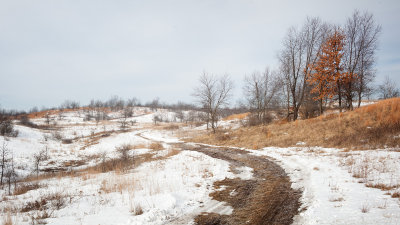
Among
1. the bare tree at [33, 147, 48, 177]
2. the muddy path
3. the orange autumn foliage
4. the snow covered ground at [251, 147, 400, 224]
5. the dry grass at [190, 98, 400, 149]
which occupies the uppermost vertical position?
the orange autumn foliage

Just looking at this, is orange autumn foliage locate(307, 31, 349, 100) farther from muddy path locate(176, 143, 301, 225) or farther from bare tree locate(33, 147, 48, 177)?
bare tree locate(33, 147, 48, 177)

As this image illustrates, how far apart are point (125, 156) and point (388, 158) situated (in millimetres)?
17672

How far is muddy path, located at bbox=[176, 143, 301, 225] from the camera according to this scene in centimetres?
482

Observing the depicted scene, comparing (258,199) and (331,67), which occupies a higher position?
(331,67)

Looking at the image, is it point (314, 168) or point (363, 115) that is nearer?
point (314, 168)

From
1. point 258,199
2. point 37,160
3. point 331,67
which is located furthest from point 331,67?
point 37,160

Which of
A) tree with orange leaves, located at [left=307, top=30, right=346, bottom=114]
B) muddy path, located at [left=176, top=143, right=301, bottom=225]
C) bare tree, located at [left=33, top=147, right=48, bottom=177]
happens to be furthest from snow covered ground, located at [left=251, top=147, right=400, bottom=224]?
bare tree, located at [left=33, top=147, right=48, bottom=177]

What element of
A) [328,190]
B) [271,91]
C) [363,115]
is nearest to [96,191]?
[328,190]

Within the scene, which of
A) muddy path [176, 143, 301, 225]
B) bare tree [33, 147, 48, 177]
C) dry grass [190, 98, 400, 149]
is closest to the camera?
muddy path [176, 143, 301, 225]

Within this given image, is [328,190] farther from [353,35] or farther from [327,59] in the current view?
[353,35]

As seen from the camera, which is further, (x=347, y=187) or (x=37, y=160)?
(x=37, y=160)

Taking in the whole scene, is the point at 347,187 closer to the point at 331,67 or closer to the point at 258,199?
the point at 258,199

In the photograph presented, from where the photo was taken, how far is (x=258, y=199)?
611 centimetres

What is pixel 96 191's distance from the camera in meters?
8.36
